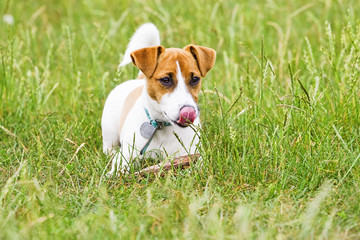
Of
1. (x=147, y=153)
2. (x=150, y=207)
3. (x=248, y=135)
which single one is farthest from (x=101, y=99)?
(x=150, y=207)

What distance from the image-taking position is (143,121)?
3.66 m

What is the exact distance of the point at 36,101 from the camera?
4.49 meters

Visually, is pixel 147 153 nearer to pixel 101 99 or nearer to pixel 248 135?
pixel 248 135

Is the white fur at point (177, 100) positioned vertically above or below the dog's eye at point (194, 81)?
below

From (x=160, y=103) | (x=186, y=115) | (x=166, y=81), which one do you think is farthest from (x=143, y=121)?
(x=186, y=115)

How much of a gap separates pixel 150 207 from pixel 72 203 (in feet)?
1.59

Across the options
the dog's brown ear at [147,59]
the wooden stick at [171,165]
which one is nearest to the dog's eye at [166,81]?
the dog's brown ear at [147,59]

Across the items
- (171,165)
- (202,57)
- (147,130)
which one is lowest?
(171,165)

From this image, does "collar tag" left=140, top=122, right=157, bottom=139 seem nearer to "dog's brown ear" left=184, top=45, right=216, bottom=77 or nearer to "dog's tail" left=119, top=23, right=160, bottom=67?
"dog's brown ear" left=184, top=45, right=216, bottom=77

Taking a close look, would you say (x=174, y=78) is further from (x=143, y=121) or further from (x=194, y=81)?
(x=143, y=121)

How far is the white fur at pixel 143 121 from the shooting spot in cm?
331

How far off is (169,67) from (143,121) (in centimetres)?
47

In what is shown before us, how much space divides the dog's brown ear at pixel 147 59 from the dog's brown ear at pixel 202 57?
0.77ft

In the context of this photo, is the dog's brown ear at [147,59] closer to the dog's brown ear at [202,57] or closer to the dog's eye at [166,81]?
the dog's eye at [166,81]
